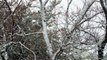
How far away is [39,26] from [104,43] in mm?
3179

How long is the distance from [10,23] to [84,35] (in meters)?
2.73

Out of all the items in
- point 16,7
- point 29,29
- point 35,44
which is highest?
point 16,7

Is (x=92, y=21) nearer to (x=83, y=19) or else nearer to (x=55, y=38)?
(x=83, y=19)

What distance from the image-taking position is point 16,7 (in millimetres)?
9086

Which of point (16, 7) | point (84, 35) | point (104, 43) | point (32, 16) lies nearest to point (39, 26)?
point (32, 16)

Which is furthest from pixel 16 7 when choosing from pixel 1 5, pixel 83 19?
pixel 83 19

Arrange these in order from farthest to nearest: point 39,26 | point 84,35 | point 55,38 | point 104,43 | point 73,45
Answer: point 39,26
point 55,38
point 84,35
point 104,43
point 73,45

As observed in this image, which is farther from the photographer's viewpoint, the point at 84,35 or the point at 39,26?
the point at 39,26

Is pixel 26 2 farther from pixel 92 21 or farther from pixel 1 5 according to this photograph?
pixel 92 21

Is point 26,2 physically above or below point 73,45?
above

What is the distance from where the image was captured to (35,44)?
30.5 feet

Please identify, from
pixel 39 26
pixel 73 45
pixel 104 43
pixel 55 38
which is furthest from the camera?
pixel 39 26

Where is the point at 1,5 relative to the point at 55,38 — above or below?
above

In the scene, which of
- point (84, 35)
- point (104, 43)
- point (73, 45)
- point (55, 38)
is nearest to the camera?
point (73, 45)
